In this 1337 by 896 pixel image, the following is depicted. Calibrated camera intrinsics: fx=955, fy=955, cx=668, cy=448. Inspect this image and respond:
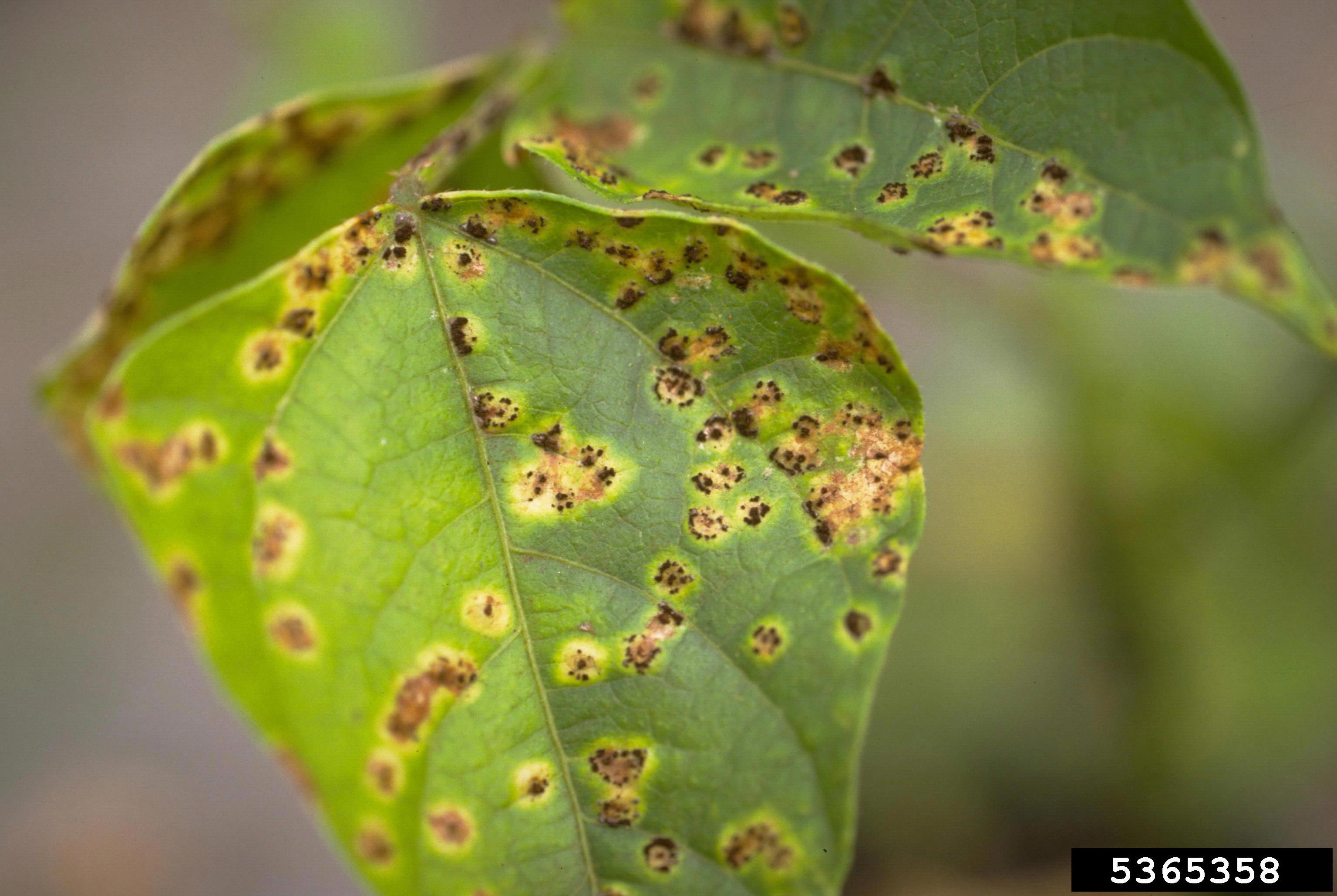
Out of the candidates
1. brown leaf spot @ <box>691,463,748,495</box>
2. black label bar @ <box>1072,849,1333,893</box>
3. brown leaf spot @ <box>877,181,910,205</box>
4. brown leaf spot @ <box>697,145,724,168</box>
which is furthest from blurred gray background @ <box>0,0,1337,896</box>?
brown leaf spot @ <box>691,463,748,495</box>

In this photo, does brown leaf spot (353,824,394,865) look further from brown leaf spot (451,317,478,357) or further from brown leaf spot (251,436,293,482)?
brown leaf spot (451,317,478,357)

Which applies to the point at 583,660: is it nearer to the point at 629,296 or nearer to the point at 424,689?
the point at 424,689

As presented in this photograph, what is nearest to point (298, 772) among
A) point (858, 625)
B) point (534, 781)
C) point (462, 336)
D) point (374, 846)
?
point (374, 846)

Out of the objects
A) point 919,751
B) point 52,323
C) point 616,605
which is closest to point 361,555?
point 616,605

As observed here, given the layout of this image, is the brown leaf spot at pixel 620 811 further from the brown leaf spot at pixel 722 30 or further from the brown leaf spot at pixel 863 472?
the brown leaf spot at pixel 722 30

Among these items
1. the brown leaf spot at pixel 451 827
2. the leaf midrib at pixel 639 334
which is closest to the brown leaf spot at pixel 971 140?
the leaf midrib at pixel 639 334

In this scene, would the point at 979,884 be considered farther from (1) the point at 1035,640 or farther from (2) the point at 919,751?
(1) the point at 1035,640
